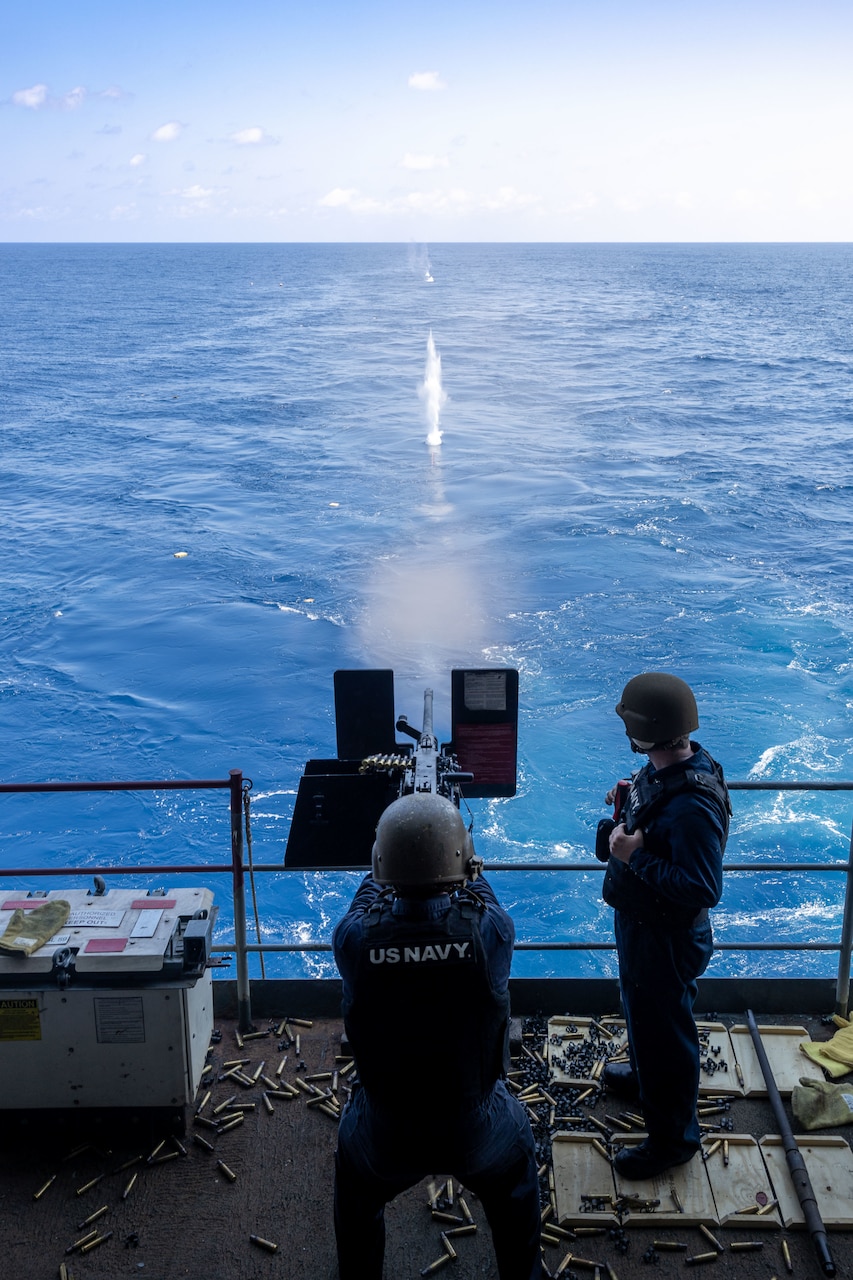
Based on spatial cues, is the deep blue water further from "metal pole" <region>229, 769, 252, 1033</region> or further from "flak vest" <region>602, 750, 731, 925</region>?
"flak vest" <region>602, 750, 731, 925</region>

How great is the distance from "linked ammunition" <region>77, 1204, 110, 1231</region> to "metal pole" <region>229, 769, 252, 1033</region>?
107 centimetres

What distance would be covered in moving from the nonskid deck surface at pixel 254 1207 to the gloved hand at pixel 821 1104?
0.29ft

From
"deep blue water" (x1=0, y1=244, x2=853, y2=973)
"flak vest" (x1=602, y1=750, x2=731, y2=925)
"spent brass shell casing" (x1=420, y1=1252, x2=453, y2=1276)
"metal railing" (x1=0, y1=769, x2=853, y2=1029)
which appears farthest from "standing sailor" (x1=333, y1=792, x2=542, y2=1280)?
"deep blue water" (x1=0, y1=244, x2=853, y2=973)

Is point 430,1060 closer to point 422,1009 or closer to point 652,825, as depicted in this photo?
point 422,1009

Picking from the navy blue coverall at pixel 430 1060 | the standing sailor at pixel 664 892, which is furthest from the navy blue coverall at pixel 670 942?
the navy blue coverall at pixel 430 1060

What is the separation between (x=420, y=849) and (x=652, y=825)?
1.09 meters

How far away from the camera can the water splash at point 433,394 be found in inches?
1875

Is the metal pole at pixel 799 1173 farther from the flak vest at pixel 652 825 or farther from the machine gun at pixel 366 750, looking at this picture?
the machine gun at pixel 366 750

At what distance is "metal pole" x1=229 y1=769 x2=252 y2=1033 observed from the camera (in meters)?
4.45

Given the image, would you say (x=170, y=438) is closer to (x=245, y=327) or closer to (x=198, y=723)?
(x=198, y=723)

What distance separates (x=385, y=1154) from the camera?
294 cm

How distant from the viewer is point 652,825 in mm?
3609

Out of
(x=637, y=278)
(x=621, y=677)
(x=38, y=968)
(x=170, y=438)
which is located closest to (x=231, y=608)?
(x=621, y=677)

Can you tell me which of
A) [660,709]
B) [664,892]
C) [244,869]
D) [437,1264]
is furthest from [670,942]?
[244,869]
